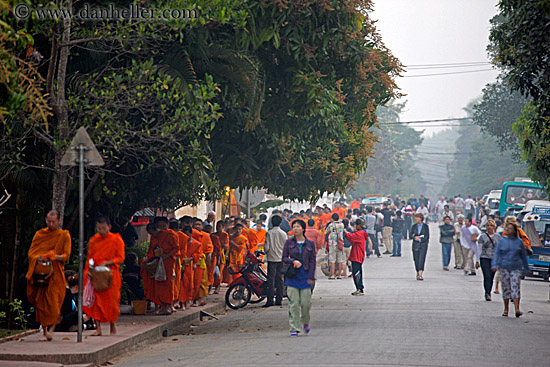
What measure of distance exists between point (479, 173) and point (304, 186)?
78236mm

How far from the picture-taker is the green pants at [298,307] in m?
12.8

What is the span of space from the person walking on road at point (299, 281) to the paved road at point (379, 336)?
0.28m

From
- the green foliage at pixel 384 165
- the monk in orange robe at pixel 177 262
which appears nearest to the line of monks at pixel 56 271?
the monk in orange robe at pixel 177 262

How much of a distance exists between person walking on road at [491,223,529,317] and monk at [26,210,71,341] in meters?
8.19

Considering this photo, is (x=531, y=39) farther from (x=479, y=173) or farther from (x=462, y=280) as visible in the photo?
(x=479, y=173)

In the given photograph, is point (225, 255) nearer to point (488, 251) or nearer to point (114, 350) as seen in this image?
point (488, 251)

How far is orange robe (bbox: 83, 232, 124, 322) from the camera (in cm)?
1226

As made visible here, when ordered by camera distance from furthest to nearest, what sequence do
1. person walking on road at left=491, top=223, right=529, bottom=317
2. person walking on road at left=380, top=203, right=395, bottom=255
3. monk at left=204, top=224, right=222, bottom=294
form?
person walking on road at left=380, top=203, right=395, bottom=255, monk at left=204, top=224, right=222, bottom=294, person walking on road at left=491, top=223, right=529, bottom=317

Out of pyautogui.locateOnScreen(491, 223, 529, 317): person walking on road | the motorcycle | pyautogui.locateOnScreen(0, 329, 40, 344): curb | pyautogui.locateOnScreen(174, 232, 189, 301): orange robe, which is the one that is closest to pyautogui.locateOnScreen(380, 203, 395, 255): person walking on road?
the motorcycle

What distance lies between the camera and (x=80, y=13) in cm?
1262

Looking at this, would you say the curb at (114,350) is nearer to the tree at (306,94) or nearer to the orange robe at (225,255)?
the tree at (306,94)

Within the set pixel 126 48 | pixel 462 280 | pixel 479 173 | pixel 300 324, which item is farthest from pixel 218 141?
pixel 479 173

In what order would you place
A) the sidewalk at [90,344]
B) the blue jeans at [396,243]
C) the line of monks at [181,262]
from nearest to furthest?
the sidewalk at [90,344], the line of monks at [181,262], the blue jeans at [396,243]

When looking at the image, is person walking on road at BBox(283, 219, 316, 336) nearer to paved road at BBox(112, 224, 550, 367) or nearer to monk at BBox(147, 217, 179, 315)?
paved road at BBox(112, 224, 550, 367)
